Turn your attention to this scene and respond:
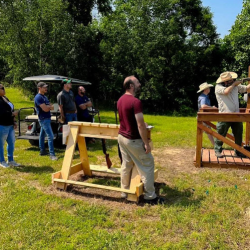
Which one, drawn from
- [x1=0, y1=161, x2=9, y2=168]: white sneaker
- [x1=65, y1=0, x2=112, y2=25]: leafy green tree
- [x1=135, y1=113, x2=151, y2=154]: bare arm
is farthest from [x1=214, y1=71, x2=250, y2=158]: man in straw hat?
[x1=65, y1=0, x2=112, y2=25]: leafy green tree

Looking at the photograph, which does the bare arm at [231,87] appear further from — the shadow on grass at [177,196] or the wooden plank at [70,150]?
the wooden plank at [70,150]

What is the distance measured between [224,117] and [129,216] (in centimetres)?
308

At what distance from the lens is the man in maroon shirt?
3.74 metres

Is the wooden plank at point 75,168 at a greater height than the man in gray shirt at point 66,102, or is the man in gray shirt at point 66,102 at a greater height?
the man in gray shirt at point 66,102

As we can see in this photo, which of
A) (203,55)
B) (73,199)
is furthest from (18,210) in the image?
(203,55)

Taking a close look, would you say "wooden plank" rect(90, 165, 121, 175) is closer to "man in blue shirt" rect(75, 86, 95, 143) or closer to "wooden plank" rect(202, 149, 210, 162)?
"wooden plank" rect(202, 149, 210, 162)

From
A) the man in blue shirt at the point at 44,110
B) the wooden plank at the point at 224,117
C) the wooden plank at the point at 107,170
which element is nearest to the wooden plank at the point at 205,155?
the wooden plank at the point at 224,117

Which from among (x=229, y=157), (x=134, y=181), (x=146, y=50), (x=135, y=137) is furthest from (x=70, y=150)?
(x=146, y=50)

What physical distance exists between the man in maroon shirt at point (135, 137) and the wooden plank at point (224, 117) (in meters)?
2.28

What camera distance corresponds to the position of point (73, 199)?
434 cm

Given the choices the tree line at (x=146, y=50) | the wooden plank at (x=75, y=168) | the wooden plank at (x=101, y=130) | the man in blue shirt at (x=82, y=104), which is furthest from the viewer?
the tree line at (x=146, y=50)

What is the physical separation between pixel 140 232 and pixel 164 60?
50.6ft

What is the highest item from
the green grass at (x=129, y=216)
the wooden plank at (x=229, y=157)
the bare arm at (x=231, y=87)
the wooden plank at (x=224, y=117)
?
the bare arm at (x=231, y=87)

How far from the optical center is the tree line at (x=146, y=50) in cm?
1603
